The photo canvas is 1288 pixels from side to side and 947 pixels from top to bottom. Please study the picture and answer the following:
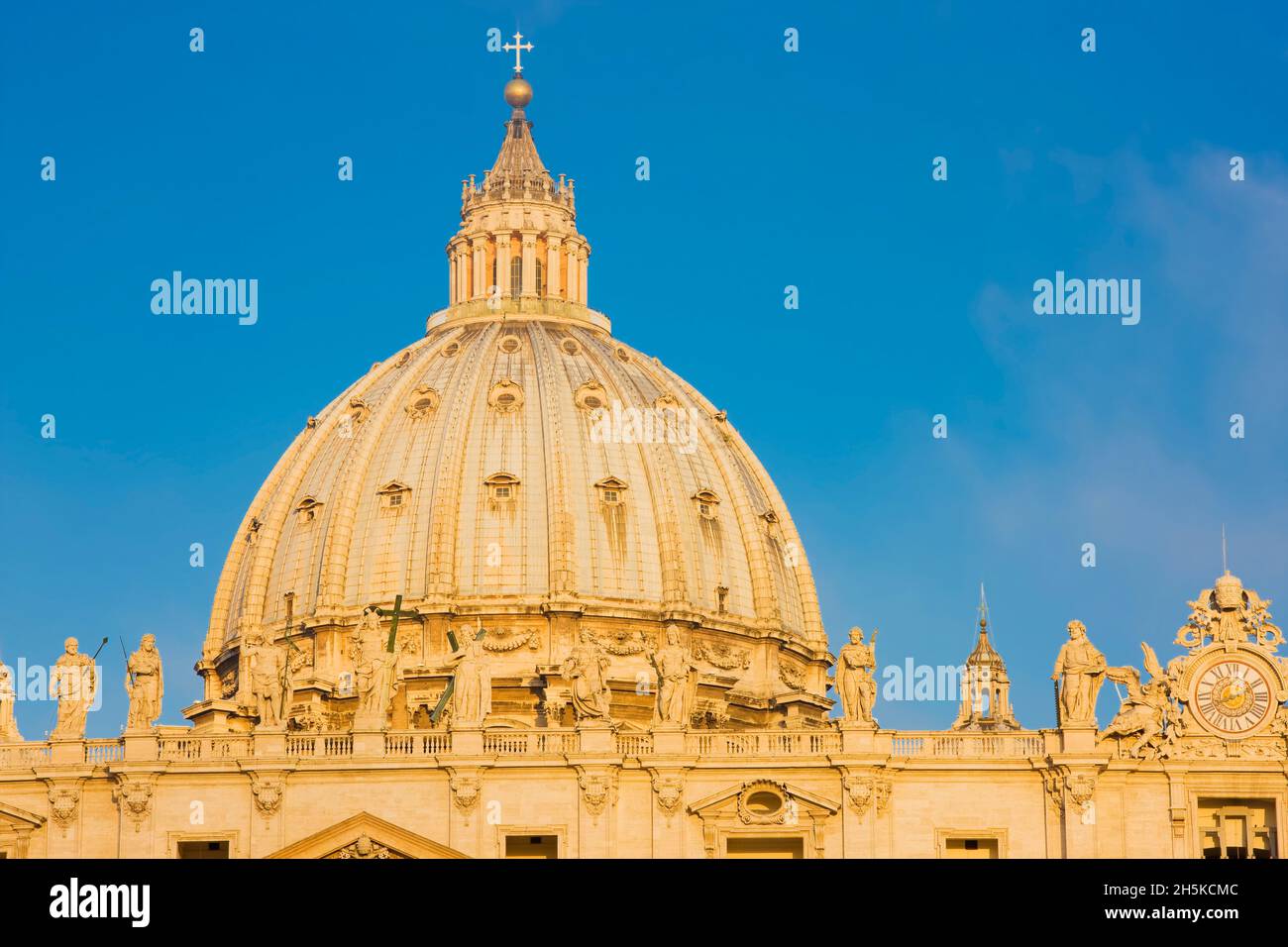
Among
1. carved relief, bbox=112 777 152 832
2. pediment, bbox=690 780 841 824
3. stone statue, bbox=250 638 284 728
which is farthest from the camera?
stone statue, bbox=250 638 284 728

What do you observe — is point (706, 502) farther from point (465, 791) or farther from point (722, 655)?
point (465, 791)

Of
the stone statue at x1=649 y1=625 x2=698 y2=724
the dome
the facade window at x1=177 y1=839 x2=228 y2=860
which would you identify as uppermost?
the dome

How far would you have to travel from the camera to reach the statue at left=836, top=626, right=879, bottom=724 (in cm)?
9375

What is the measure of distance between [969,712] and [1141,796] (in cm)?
4383

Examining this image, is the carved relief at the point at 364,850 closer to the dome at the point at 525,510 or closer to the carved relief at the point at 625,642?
the dome at the point at 525,510

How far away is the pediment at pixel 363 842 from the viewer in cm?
9162

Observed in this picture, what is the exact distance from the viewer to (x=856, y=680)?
93938 millimetres

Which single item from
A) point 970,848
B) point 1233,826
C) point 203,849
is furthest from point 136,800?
point 1233,826

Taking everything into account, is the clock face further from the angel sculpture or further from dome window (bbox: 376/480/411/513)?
dome window (bbox: 376/480/411/513)

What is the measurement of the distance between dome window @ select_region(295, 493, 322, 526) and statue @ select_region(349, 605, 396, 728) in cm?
3666

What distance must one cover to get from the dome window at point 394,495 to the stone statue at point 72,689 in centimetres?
3722

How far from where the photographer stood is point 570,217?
144 m

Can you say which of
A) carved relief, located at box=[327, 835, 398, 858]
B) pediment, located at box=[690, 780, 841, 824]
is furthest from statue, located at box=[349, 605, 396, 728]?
pediment, located at box=[690, 780, 841, 824]
